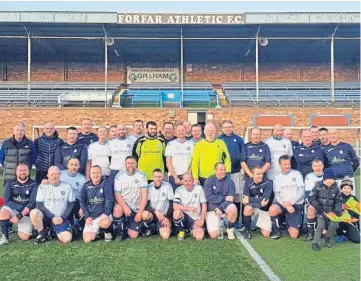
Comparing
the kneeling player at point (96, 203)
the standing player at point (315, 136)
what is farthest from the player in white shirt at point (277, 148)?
the kneeling player at point (96, 203)

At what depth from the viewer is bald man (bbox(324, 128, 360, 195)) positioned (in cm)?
602

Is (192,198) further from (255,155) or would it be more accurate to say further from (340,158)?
(340,158)

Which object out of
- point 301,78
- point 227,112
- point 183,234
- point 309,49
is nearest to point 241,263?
point 183,234

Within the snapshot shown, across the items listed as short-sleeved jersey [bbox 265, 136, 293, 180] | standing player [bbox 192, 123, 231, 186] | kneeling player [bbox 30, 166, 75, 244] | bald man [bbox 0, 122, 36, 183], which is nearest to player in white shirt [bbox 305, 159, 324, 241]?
short-sleeved jersey [bbox 265, 136, 293, 180]

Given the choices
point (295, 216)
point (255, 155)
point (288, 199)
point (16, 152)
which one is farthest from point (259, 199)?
point (16, 152)

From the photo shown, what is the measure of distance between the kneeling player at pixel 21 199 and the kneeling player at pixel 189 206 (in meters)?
2.02

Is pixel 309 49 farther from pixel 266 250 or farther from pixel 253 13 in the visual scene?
pixel 266 250

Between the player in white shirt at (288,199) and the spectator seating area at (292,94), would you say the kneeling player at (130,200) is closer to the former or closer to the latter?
the player in white shirt at (288,199)

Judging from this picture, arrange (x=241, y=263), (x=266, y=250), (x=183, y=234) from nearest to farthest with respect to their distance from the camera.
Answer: (x=241, y=263), (x=266, y=250), (x=183, y=234)

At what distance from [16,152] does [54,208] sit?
1.14 m

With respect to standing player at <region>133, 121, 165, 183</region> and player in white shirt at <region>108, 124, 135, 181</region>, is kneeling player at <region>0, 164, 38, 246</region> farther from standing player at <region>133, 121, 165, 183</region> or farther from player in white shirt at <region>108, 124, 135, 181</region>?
standing player at <region>133, 121, 165, 183</region>

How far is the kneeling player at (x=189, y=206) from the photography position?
219 inches

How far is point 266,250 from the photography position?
4.89 m

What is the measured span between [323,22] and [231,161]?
13722 millimetres
